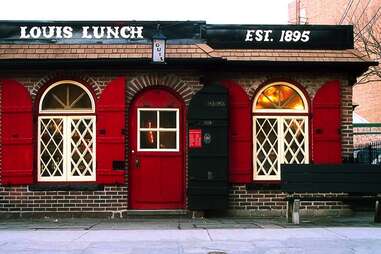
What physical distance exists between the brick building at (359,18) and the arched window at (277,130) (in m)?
15.7

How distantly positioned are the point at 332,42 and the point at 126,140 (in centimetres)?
498

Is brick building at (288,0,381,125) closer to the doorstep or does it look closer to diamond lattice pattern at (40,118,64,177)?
the doorstep

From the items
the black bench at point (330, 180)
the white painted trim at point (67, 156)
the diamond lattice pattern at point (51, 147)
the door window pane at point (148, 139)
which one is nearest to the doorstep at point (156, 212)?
the white painted trim at point (67, 156)

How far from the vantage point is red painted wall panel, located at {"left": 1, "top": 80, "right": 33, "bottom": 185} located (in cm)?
1211

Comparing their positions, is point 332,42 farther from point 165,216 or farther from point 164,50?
point 165,216

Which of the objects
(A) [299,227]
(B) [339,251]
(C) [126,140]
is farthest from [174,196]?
(B) [339,251]

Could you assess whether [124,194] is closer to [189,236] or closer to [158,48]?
[158,48]

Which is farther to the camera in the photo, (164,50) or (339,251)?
(164,50)

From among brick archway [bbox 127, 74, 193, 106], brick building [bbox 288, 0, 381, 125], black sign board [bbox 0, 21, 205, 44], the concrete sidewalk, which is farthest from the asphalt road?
brick building [bbox 288, 0, 381, 125]

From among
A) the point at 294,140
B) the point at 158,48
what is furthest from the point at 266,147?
the point at 158,48

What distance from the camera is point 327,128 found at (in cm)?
1253

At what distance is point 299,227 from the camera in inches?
404

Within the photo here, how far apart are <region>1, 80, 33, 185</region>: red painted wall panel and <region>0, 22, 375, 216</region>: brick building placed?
0.02 metres

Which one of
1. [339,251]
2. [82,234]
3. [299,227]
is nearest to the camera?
[339,251]
